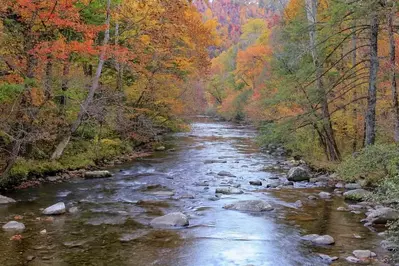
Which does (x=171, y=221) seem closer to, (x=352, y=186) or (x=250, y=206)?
Result: (x=250, y=206)

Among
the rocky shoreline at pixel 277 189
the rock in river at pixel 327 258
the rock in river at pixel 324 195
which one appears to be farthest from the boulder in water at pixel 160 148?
the rock in river at pixel 327 258

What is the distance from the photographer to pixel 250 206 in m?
11.2

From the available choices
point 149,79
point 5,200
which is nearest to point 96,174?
point 5,200

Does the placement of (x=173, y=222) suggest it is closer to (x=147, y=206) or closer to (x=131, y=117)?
(x=147, y=206)

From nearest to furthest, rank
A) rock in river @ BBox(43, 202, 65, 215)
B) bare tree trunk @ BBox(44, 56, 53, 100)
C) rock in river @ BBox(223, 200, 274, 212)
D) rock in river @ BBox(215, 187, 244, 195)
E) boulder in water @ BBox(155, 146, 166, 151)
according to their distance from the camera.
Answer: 1. rock in river @ BBox(43, 202, 65, 215)
2. rock in river @ BBox(223, 200, 274, 212)
3. bare tree trunk @ BBox(44, 56, 53, 100)
4. rock in river @ BBox(215, 187, 244, 195)
5. boulder in water @ BBox(155, 146, 166, 151)

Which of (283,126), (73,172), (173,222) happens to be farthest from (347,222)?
(73,172)

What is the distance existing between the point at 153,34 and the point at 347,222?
16.1m

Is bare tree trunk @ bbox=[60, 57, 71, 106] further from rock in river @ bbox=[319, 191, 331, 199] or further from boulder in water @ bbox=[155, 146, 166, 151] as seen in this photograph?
rock in river @ bbox=[319, 191, 331, 199]

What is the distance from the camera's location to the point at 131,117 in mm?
22266

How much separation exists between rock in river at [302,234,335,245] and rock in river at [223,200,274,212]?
99.0 inches

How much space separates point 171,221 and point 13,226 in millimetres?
3657

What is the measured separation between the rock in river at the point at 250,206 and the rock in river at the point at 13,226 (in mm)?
5456

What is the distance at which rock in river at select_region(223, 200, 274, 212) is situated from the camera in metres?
11.1

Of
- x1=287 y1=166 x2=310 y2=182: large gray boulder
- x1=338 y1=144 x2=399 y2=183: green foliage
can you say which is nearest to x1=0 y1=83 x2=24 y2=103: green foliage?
x1=338 y1=144 x2=399 y2=183: green foliage
